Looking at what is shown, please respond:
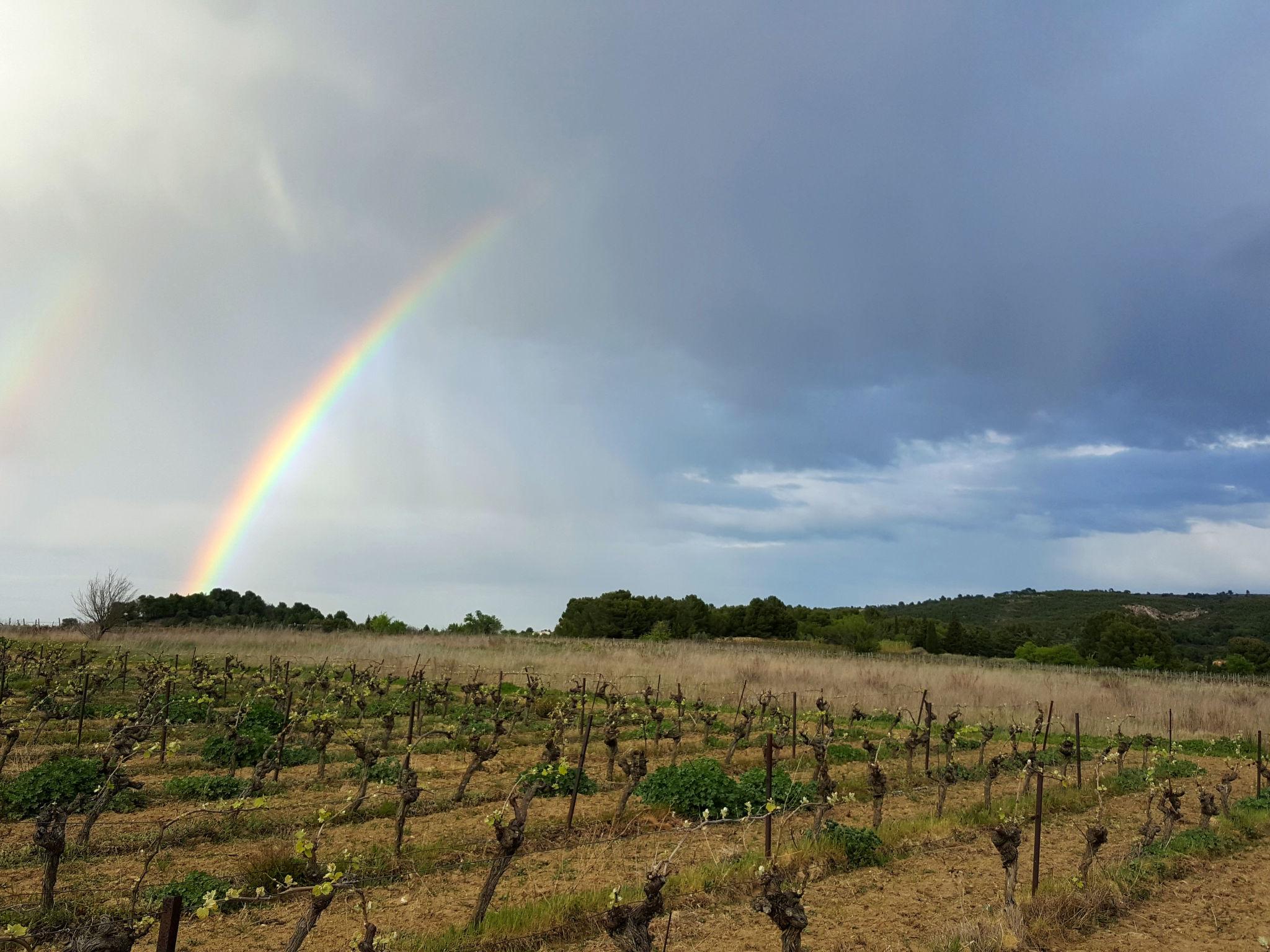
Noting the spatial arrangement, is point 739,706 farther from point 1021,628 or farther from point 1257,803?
point 1021,628

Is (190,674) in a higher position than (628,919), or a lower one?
lower

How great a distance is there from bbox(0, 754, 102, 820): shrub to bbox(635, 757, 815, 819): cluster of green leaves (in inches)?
313

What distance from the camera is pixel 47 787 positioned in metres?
10.3

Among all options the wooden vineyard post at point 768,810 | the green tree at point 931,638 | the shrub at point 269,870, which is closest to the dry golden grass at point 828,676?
the wooden vineyard post at point 768,810

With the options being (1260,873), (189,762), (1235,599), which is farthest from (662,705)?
(1235,599)

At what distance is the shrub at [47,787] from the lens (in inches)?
403

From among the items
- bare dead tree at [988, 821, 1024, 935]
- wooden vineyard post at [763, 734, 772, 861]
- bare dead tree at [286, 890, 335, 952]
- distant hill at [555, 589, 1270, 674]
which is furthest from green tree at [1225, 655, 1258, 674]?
bare dead tree at [286, 890, 335, 952]

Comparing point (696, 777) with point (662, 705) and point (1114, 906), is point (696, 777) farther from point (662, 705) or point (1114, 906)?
point (662, 705)

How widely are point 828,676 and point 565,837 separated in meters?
23.4

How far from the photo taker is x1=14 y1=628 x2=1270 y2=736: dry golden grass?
25.8 metres

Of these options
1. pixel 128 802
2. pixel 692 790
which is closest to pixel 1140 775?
pixel 692 790

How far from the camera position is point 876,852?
32.2 feet

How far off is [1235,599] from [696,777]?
12738 centimetres

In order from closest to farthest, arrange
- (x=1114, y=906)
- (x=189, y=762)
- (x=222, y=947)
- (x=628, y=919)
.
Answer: (x=628, y=919) → (x=222, y=947) → (x=1114, y=906) → (x=189, y=762)
